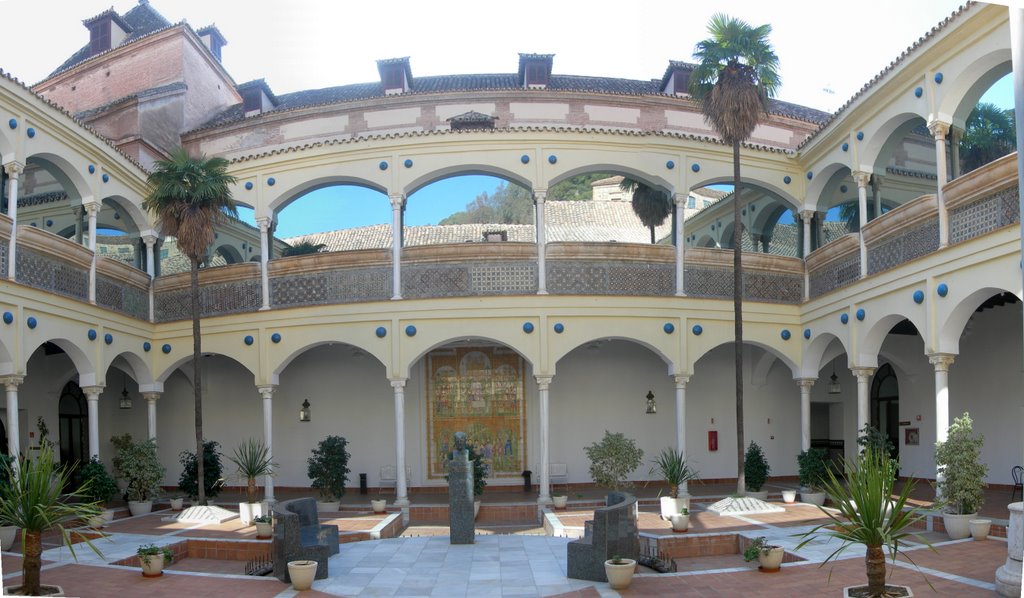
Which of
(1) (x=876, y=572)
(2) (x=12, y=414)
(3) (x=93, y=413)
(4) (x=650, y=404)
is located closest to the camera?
(1) (x=876, y=572)

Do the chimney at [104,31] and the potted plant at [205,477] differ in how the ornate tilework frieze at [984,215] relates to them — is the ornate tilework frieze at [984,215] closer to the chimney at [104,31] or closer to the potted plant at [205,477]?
the potted plant at [205,477]

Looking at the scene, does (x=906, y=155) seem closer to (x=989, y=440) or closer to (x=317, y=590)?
(x=989, y=440)

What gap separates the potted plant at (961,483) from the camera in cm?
1444

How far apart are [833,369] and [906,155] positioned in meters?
6.57

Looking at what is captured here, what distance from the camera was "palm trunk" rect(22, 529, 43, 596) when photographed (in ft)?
35.1

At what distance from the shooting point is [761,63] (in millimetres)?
19000

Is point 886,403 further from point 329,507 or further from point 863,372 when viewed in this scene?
point 329,507

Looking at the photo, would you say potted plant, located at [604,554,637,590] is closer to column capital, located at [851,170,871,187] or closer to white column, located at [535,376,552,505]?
white column, located at [535,376,552,505]

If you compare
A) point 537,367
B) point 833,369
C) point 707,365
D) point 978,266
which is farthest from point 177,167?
point 833,369

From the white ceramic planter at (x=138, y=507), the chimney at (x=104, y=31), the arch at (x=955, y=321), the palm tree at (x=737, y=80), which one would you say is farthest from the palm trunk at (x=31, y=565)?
the chimney at (x=104, y=31)

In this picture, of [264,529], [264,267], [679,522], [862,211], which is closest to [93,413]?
[264,267]

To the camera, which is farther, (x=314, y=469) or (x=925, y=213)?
(x=314, y=469)

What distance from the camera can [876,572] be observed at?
934 centimetres

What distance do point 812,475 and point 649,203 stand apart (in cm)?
916
